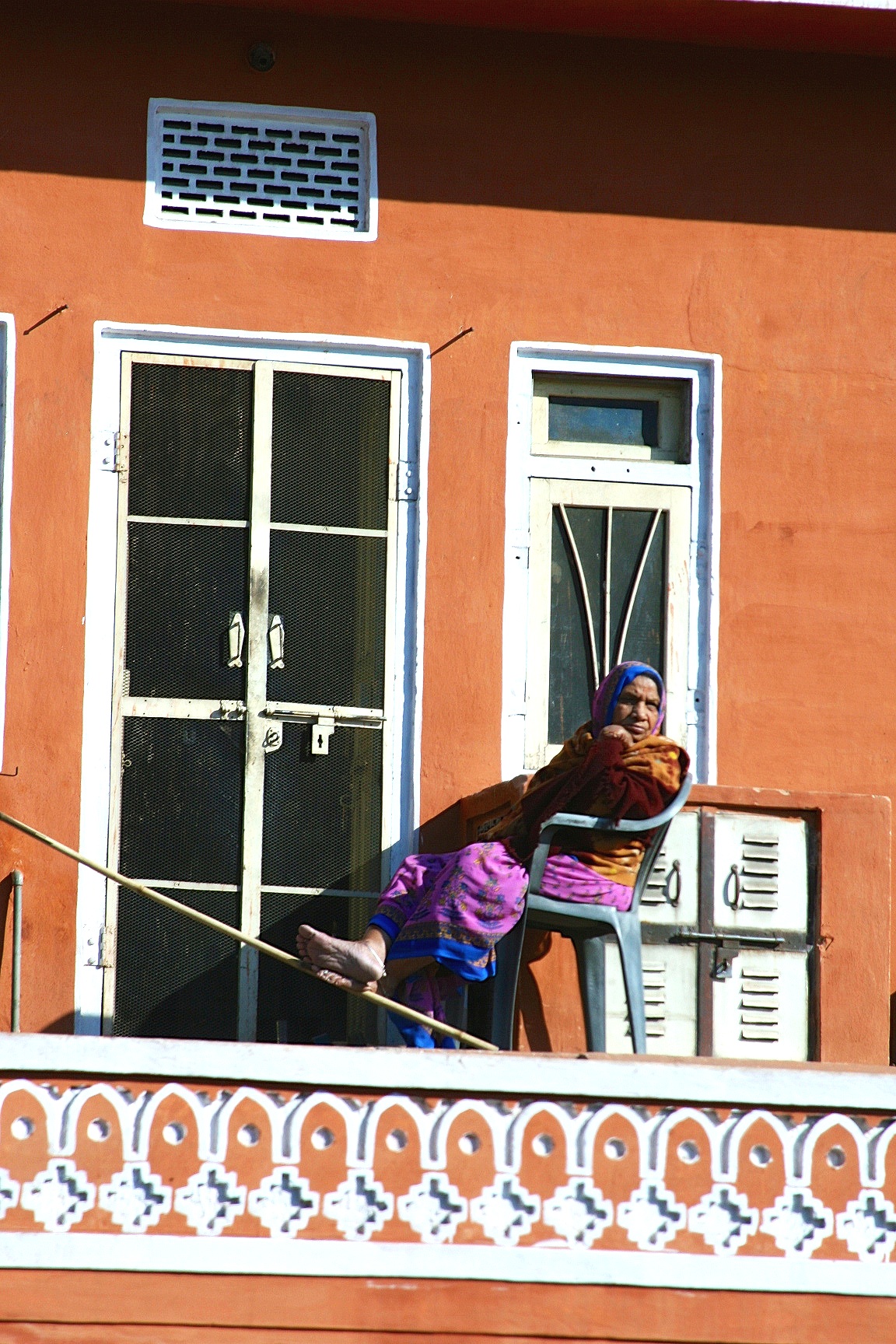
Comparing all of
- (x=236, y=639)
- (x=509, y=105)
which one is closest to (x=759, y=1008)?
(x=236, y=639)

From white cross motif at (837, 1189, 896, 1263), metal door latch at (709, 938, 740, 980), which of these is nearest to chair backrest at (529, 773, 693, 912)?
metal door latch at (709, 938, 740, 980)

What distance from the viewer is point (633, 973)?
5820 millimetres

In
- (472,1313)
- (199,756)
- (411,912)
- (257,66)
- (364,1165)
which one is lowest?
(472,1313)

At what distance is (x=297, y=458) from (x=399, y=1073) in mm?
2179

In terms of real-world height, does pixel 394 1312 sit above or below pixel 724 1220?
below

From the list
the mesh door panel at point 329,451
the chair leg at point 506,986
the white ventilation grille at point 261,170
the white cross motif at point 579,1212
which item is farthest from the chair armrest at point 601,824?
the white ventilation grille at point 261,170

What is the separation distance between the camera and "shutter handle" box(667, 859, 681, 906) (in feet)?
20.2

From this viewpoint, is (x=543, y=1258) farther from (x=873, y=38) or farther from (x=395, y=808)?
(x=873, y=38)

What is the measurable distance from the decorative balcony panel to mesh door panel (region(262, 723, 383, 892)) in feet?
4.41

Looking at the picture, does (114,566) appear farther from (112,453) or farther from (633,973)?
(633,973)

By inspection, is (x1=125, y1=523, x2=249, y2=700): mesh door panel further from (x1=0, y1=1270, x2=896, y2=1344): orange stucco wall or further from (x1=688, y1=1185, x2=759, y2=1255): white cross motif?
(x1=688, y1=1185, x2=759, y2=1255): white cross motif

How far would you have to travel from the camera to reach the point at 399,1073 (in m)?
5.19

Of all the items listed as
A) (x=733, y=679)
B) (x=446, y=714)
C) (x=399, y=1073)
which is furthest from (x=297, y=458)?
(x=399, y=1073)

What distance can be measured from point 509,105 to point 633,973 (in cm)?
279
